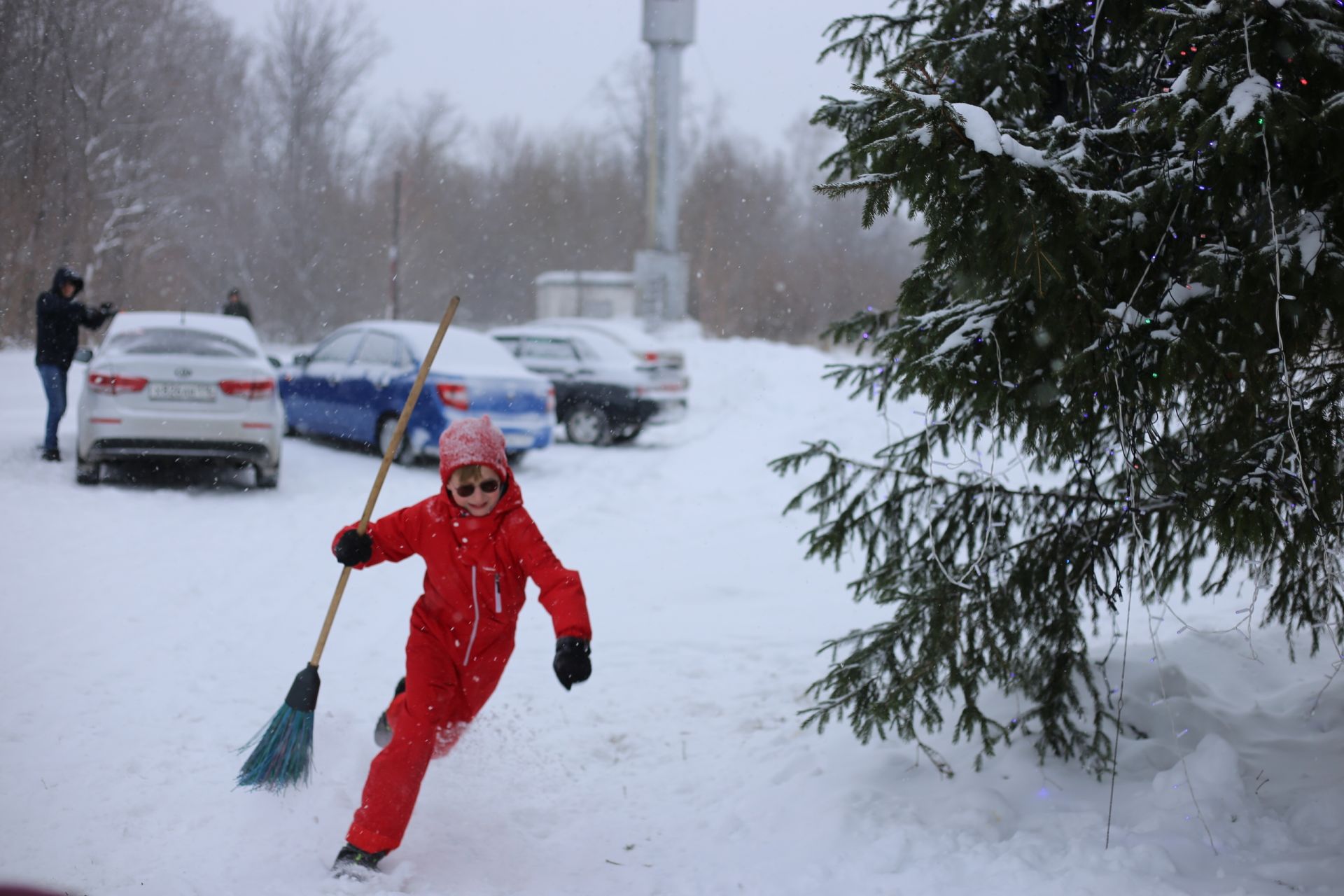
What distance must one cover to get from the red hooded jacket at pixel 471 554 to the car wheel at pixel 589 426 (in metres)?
10.8

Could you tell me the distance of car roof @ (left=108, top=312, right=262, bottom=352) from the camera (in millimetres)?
9500

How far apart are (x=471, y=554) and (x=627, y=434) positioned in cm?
1141

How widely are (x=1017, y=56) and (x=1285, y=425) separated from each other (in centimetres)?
159

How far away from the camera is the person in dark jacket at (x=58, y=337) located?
9.12 metres

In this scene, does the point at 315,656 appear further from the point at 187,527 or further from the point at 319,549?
the point at 187,527

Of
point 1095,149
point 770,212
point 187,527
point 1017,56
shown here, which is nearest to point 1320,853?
point 1095,149

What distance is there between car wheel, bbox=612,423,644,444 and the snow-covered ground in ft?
22.6

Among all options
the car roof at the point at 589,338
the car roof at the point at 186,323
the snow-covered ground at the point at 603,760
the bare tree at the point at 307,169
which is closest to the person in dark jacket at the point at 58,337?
the car roof at the point at 186,323

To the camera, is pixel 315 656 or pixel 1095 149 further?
pixel 315 656

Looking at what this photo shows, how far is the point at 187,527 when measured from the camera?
27.3ft

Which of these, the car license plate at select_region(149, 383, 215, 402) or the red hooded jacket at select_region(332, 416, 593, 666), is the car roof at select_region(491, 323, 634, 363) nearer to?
the car license plate at select_region(149, 383, 215, 402)

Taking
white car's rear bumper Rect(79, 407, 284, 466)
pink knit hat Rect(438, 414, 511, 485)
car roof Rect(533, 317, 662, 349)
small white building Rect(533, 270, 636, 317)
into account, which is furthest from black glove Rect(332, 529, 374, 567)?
small white building Rect(533, 270, 636, 317)

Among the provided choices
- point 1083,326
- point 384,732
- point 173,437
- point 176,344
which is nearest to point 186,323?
point 176,344

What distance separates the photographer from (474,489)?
368 centimetres
